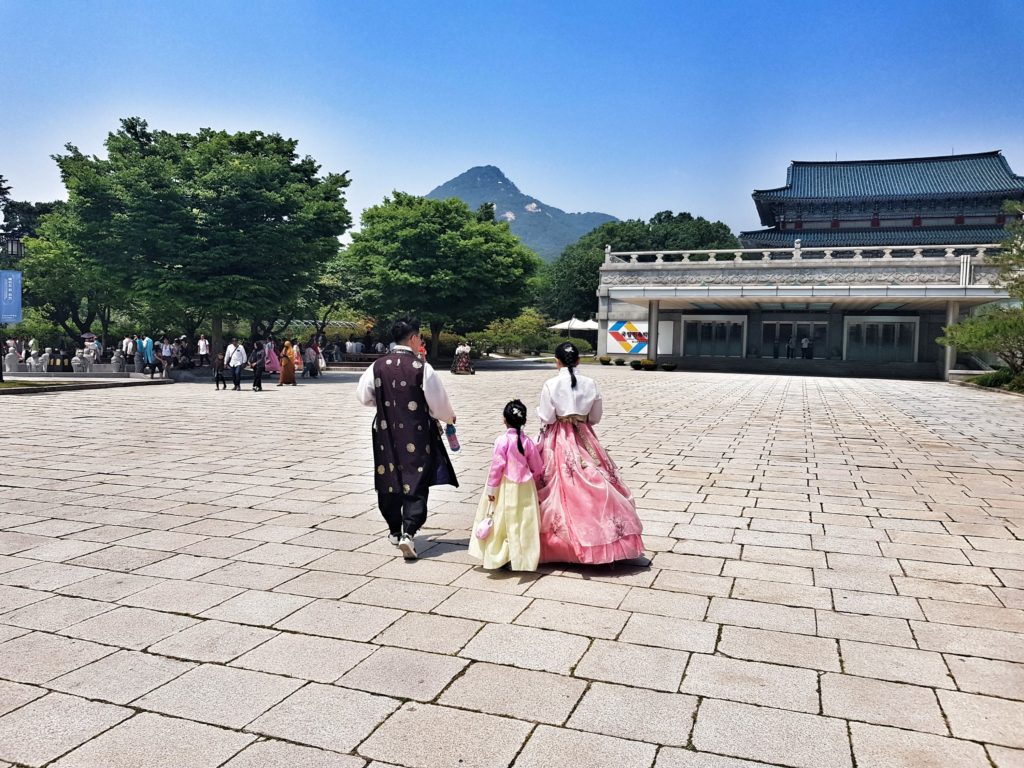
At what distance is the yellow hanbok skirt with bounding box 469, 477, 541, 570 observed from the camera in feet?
14.5

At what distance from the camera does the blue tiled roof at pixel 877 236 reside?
42.1 m

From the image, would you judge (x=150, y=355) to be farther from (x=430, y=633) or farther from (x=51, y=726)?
(x=51, y=726)

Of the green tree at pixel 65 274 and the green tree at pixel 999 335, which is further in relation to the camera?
the green tree at pixel 65 274

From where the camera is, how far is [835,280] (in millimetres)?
33875

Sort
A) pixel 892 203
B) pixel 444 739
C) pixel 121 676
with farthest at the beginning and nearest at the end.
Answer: pixel 892 203, pixel 121 676, pixel 444 739

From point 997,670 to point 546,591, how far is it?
2121 mm

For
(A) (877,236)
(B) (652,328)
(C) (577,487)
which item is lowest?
(C) (577,487)

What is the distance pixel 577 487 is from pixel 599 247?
184 ft

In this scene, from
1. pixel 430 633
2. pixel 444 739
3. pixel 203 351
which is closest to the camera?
pixel 444 739

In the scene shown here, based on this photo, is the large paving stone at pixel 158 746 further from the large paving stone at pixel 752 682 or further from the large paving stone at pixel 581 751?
the large paving stone at pixel 752 682

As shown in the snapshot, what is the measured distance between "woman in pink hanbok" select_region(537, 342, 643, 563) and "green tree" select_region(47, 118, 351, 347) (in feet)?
66.6

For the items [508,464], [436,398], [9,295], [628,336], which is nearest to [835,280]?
[628,336]

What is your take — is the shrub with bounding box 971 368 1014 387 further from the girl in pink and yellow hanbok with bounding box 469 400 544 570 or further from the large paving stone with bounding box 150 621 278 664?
the large paving stone with bounding box 150 621 278 664

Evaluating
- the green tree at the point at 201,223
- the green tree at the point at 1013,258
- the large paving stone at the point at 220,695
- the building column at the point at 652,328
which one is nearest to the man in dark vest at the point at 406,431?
the large paving stone at the point at 220,695
